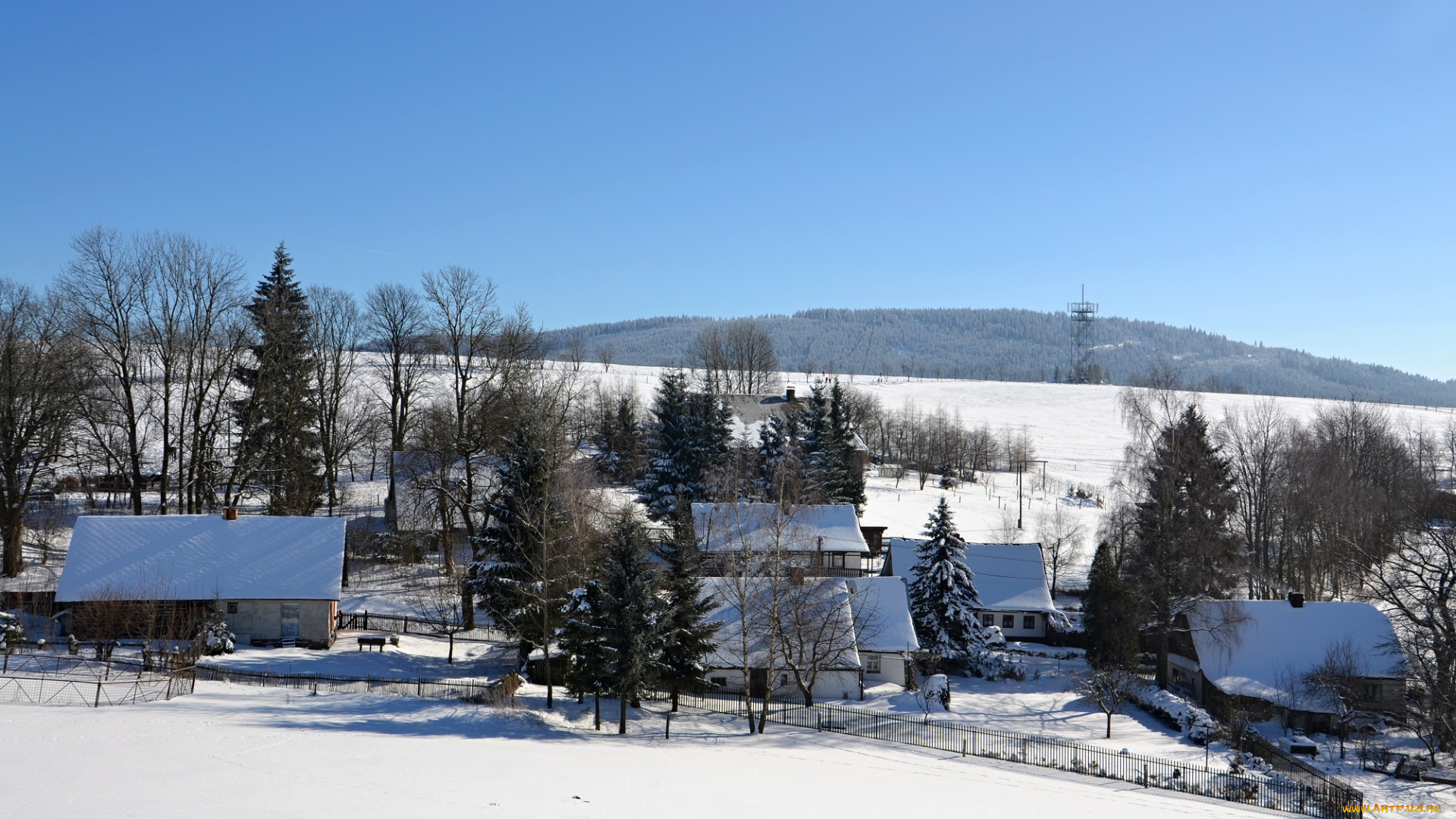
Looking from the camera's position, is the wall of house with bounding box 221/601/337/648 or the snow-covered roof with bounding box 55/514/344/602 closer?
the snow-covered roof with bounding box 55/514/344/602

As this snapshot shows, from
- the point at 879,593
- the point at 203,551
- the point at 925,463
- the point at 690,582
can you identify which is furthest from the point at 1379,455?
the point at 203,551

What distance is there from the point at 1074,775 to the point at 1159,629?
14.3 metres

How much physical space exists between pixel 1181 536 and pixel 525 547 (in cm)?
2544

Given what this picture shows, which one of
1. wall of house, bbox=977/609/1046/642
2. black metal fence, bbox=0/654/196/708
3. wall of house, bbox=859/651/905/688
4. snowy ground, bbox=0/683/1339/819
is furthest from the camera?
wall of house, bbox=977/609/1046/642

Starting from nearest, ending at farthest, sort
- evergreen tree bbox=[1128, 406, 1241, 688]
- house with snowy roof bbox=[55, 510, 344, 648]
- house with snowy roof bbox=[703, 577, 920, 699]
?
house with snowy roof bbox=[703, 577, 920, 699] → house with snowy roof bbox=[55, 510, 344, 648] → evergreen tree bbox=[1128, 406, 1241, 688]

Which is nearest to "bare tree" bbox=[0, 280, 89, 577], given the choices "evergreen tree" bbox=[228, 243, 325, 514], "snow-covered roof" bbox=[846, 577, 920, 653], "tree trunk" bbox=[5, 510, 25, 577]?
"tree trunk" bbox=[5, 510, 25, 577]

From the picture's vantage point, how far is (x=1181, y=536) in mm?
36281

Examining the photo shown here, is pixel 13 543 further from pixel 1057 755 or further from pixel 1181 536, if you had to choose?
pixel 1181 536

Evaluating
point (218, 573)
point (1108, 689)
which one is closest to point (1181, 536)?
point (1108, 689)

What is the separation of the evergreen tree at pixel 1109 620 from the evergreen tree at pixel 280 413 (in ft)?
123

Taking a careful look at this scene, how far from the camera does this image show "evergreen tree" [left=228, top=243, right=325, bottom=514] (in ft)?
145

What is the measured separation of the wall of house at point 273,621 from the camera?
33.1 metres

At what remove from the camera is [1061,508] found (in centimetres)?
7419

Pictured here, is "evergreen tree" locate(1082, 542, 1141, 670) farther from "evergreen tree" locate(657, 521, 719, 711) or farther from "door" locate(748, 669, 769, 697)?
"evergreen tree" locate(657, 521, 719, 711)
